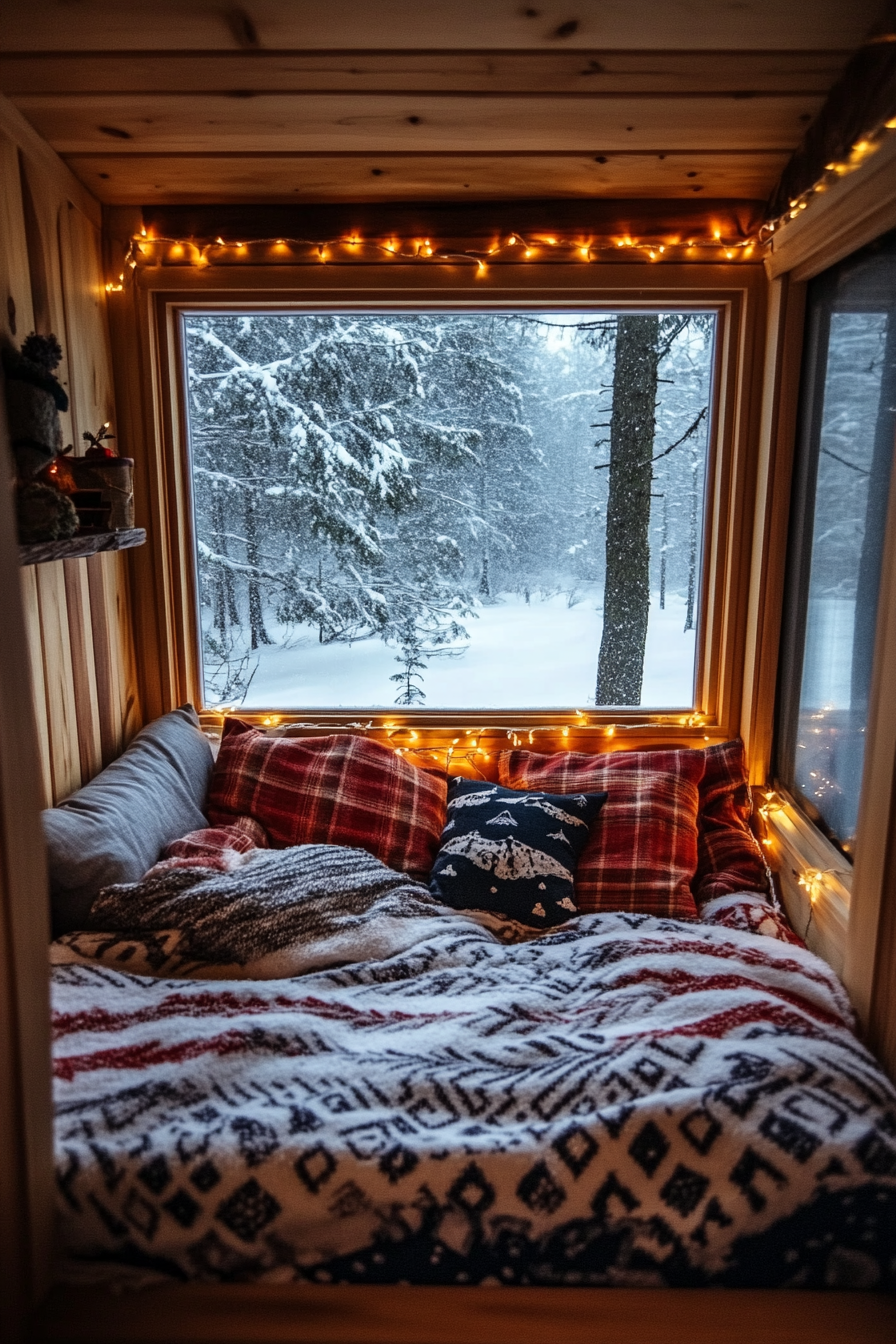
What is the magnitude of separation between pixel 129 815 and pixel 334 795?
1.73 feet

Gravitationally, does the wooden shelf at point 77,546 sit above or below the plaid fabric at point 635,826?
above

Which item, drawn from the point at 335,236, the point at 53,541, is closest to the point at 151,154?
the point at 335,236

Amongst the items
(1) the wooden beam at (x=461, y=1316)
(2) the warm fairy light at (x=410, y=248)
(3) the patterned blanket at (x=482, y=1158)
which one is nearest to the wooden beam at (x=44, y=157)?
(2) the warm fairy light at (x=410, y=248)

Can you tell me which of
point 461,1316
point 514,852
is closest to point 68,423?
point 514,852

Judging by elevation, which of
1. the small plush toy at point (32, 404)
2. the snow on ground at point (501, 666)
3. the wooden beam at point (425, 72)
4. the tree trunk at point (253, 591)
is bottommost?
the snow on ground at point (501, 666)

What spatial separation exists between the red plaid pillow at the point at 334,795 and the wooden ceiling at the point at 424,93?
4.71 feet

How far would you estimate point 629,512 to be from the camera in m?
2.67

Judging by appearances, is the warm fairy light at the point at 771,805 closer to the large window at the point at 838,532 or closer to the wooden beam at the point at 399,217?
the large window at the point at 838,532

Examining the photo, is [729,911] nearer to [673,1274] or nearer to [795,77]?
[673,1274]

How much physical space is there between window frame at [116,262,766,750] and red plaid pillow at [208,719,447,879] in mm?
266

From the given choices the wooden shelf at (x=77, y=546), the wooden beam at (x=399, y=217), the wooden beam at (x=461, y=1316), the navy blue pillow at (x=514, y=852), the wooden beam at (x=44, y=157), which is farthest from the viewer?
the wooden beam at (x=399, y=217)

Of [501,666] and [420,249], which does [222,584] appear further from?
[420,249]

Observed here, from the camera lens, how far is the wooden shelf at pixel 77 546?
1614 mm

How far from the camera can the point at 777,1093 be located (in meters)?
1.27
